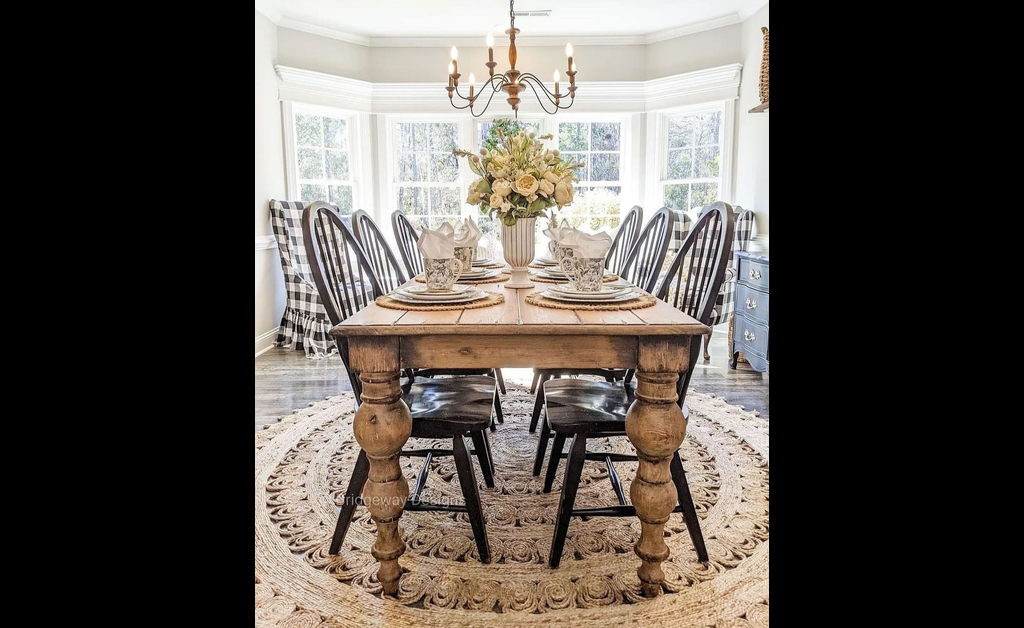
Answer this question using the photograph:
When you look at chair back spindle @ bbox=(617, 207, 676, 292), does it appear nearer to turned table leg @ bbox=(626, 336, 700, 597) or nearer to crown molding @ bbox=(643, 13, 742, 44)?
turned table leg @ bbox=(626, 336, 700, 597)

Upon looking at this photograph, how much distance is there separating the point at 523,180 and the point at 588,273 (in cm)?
42

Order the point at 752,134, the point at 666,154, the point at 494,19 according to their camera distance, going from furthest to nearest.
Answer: the point at 666,154 → the point at 494,19 → the point at 752,134

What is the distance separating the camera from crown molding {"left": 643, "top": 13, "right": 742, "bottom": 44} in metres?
4.52

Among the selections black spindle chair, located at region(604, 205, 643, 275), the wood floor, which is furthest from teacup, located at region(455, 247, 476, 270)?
the wood floor

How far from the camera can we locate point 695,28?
4711 millimetres

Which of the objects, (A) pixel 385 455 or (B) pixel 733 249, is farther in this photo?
(B) pixel 733 249

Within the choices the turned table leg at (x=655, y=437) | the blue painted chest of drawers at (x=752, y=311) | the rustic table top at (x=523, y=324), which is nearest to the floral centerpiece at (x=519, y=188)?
the rustic table top at (x=523, y=324)

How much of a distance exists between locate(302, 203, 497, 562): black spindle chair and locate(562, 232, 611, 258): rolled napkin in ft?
1.72

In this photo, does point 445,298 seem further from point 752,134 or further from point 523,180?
point 752,134

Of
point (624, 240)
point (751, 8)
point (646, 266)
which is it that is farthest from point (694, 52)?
point (646, 266)
